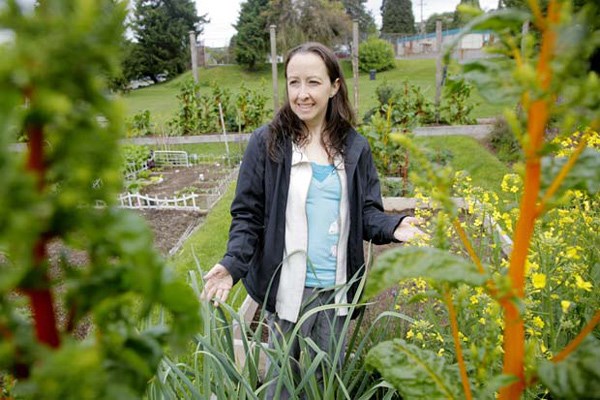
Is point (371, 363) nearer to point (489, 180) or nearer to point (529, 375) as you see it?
point (529, 375)

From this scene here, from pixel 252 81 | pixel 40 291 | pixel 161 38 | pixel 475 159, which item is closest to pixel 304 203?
pixel 40 291

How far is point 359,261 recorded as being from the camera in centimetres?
245

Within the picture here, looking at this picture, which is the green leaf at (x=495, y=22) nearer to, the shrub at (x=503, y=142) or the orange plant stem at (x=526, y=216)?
the orange plant stem at (x=526, y=216)

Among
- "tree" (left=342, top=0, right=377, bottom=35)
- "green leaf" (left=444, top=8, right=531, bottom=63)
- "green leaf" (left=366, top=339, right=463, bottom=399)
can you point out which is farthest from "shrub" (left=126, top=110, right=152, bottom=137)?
"tree" (left=342, top=0, right=377, bottom=35)

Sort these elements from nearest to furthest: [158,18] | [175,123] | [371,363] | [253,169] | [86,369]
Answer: [86,369] < [371,363] < [253,169] < [175,123] < [158,18]

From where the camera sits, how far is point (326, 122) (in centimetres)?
251

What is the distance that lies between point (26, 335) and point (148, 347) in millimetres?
102

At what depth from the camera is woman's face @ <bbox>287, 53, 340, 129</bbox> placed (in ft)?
7.53

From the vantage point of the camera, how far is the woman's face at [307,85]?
229cm

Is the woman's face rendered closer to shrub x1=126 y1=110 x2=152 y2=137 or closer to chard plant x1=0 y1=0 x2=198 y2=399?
chard plant x1=0 y1=0 x2=198 y2=399

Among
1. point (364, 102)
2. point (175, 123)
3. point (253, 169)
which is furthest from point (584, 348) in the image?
point (364, 102)

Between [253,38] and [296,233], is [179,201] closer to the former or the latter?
[296,233]

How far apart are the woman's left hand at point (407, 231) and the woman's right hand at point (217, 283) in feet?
2.34

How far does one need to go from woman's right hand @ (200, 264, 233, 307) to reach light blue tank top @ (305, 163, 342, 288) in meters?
0.49
